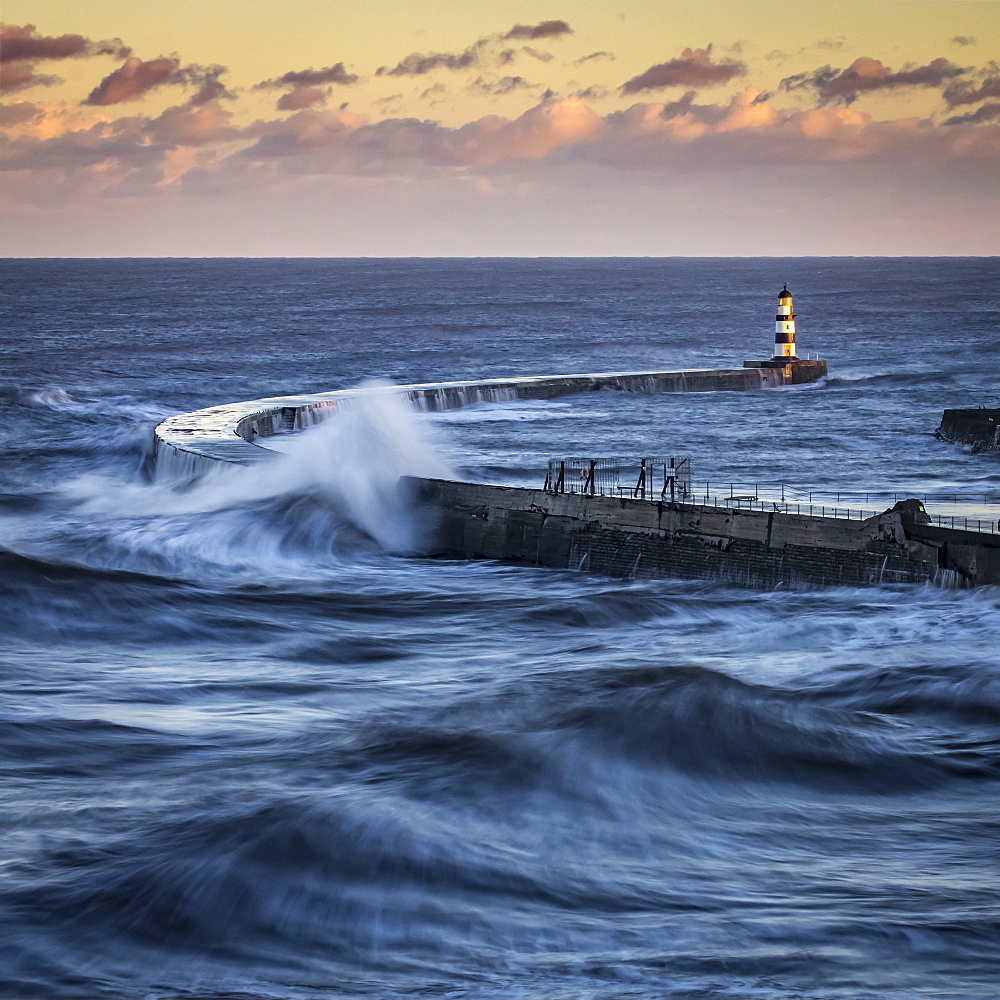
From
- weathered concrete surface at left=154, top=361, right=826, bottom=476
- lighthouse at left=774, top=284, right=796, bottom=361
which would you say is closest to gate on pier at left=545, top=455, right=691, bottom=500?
weathered concrete surface at left=154, top=361, right=826, bottom=476

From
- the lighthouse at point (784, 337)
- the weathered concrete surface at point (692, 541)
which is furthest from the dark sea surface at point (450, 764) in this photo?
the lighthouse at point (784, 337)

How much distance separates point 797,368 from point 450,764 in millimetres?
41832

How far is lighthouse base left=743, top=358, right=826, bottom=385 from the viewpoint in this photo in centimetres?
5141

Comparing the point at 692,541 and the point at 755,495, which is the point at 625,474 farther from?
the point at 692,541

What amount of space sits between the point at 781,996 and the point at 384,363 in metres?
55.8

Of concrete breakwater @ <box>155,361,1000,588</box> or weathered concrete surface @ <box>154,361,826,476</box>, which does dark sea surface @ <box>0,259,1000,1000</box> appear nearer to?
concrete breakwater @ <box>155,361,1000,588</box>

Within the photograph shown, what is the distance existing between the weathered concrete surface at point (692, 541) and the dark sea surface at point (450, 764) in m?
0.37

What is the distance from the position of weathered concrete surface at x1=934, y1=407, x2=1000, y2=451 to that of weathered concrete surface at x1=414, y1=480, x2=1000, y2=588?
15131 mm

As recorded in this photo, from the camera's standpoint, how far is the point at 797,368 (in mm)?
51781

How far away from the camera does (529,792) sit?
11.7 m

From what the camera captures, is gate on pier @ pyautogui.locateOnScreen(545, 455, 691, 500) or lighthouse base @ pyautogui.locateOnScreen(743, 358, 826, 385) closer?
gate on pier @ pyautogui.locateOnScreen(545, 455, 691, 500)

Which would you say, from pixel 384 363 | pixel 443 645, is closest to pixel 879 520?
pixel 443 645

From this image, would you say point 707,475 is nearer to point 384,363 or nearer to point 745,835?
point 745,835

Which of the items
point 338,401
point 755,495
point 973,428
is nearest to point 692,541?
point 755,495
